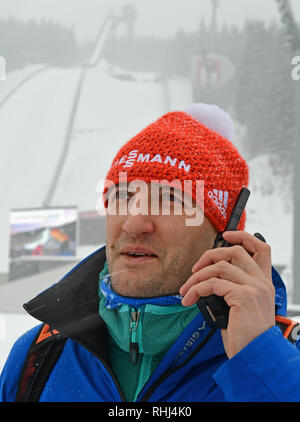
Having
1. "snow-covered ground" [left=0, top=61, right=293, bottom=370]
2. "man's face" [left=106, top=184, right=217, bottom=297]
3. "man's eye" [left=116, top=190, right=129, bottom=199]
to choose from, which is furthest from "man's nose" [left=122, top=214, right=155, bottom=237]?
"snow-covered ground" [left=0, top=61, right=293, bottom=370]

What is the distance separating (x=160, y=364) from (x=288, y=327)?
255 millimetres

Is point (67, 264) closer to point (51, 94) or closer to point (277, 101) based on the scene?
point (277, 101)

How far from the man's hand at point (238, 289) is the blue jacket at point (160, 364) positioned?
0.8 inches

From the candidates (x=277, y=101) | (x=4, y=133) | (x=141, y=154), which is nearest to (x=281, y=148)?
(x=277, y=101)

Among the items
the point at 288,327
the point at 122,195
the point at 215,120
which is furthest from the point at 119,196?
the point at 288,327

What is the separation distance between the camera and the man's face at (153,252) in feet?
2.67

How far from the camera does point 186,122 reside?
994 millimetres

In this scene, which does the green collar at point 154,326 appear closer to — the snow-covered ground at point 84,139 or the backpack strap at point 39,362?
the backpack strap at point 39,362

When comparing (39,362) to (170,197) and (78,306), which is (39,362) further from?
(170,197)

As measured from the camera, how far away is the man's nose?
81cm

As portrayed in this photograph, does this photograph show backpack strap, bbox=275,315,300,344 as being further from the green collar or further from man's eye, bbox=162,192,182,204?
man's eye, bbox=162,192,182,204

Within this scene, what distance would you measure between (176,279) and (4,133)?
205 centimetres

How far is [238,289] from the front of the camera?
24.1 inches

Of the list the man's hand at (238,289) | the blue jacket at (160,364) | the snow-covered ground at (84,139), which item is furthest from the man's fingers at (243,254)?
the snow-covered ground at (84,139)
